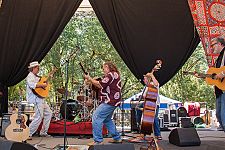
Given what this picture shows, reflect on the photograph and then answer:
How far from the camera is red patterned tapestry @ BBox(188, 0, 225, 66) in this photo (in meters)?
6.24

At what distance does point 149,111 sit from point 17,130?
1.98 m

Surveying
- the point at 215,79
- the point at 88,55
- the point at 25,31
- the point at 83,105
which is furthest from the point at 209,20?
the point at 25,31

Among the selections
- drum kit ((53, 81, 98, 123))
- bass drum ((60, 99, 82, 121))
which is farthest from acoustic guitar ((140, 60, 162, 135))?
bass drum ((60, 99, 82, 121))

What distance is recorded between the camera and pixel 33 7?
6289 mm

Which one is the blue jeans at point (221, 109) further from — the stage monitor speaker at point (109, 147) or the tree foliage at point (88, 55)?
the tree foliage at point (88, 55)

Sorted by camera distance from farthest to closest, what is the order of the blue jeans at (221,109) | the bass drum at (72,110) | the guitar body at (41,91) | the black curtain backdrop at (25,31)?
the bass drum at (72,110) → the black curtain backdrop at (25,31) → the guitar body at (41,91) → the blue jeans at (221,109)

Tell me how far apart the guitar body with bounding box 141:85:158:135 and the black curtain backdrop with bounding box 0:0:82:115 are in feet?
8.28

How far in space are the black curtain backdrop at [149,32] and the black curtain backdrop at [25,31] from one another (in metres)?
0.76

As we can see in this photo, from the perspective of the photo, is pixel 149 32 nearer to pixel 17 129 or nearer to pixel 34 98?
pixel 34 98

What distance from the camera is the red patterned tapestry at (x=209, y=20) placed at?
6.24m

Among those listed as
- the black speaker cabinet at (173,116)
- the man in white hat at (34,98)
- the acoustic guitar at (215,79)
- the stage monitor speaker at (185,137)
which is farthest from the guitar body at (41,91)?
the black speaker cabinet at (173,116)

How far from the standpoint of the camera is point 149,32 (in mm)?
6309

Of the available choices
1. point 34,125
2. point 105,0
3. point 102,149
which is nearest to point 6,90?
point 34,125

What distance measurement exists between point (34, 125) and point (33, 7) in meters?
2.36
